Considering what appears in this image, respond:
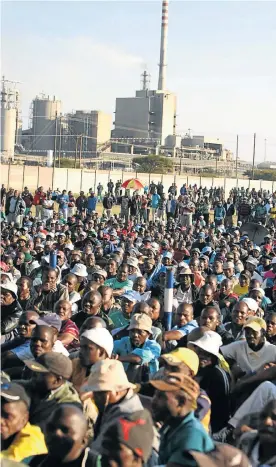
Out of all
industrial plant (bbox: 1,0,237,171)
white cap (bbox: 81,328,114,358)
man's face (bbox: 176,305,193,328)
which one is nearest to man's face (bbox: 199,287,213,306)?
man's face (bbox: 176,305,193,328)

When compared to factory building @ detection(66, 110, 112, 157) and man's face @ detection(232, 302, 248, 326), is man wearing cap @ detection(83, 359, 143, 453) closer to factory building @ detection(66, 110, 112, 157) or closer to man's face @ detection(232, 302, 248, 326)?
man's face @ detection(232, 302, 248, 326)

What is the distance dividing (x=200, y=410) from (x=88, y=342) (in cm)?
114

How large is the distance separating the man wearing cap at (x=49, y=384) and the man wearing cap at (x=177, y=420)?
0.62 meters

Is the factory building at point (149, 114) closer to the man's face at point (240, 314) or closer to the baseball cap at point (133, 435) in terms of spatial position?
the man's face at point (240, 314)

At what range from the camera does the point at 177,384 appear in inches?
189

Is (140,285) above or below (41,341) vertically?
below

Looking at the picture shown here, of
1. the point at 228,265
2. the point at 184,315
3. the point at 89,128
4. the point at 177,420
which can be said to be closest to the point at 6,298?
the point at 184,315

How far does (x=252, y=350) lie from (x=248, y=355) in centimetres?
6

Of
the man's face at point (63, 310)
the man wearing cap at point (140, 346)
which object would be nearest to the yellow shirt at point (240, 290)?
the man's face at point (63, 310)

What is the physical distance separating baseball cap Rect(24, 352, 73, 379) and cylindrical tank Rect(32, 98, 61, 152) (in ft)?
331

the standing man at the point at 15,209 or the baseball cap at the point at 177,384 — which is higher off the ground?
the baseball cap at the point at 177,384

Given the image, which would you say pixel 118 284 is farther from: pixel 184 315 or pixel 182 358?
pixel 182 358

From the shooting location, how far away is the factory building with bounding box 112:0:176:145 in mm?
112875

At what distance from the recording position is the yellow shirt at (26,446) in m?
4.28
